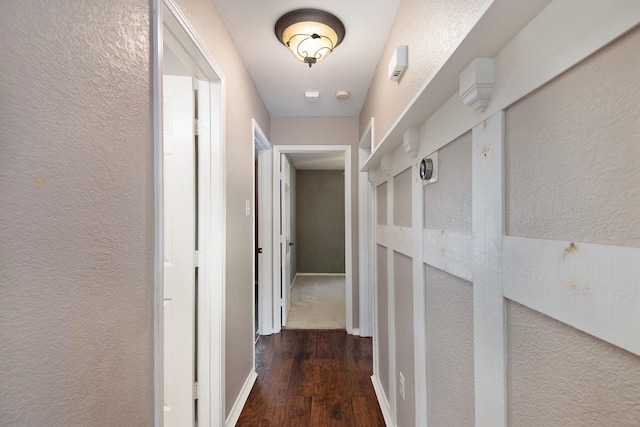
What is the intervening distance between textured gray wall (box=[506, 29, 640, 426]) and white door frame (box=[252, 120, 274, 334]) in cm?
270

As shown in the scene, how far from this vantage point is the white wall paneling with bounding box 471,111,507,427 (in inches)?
25.9

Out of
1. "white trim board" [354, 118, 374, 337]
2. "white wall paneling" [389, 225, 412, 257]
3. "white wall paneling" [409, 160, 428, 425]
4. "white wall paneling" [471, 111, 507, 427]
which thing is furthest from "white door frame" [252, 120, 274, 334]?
"white wall paneling" [471, 111, 507, 427]

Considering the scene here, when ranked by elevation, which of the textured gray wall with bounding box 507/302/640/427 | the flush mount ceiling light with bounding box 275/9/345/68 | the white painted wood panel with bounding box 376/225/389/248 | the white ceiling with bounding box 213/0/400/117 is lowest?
the textured gray wall with bounding box 507/302/640/427

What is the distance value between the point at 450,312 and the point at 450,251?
20cm

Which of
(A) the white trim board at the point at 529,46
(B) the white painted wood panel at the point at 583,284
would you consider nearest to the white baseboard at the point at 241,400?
(B) the white painted wood panel at the point at 583,284

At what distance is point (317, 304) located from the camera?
429cm

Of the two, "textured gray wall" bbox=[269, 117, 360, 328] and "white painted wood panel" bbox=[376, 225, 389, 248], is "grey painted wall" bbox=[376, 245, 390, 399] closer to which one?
"white painted wood panel" bbox=[376, 225, 389, 248]

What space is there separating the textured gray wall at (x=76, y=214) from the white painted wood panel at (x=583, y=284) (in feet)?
3.11

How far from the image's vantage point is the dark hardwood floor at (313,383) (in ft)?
6.08

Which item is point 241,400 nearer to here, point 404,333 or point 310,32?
point 404,333

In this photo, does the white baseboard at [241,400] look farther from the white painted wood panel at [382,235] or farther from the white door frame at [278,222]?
the white painted wood panel at [382,235]

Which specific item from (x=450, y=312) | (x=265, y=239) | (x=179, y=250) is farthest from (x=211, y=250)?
(x=265, y=239)

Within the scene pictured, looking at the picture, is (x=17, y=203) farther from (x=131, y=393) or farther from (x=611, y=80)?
(x=611, y=80)

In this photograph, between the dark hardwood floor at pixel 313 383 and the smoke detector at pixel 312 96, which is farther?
the smoke detector at pixel 312 96
